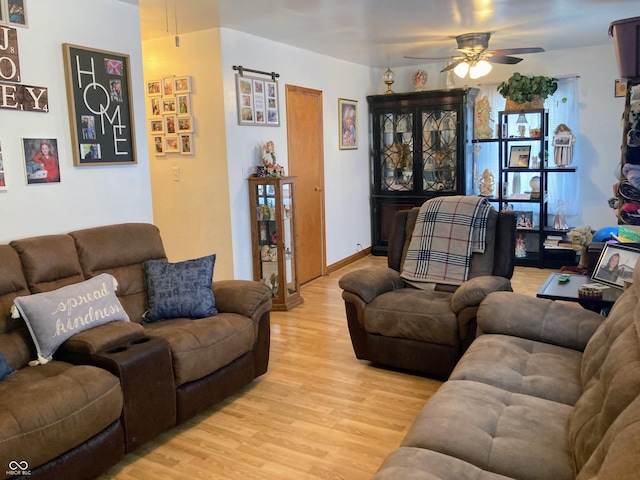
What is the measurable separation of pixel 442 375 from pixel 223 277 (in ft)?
7.29

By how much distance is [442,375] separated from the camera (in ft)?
10.4

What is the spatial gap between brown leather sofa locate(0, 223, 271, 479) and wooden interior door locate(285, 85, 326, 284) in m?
2.17

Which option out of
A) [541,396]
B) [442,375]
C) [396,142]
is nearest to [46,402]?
[541,396]

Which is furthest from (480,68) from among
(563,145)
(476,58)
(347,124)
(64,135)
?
(64,135)

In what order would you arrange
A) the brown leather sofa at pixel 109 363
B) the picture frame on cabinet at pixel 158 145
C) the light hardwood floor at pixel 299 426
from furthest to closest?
1. the picture frame on cabinet at pixel 158 145
2. the light hardwood floor at pixel 299 426
3. the brown leather sofa at pixel 109 363

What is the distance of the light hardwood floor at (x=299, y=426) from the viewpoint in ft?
7.80

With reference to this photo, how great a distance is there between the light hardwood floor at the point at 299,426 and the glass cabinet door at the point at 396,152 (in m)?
3.33

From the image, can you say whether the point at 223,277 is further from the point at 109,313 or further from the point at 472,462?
the point at 472,462

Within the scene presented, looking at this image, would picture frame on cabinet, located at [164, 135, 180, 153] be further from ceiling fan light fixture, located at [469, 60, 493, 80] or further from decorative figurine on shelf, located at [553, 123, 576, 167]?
decorative figurine on shelf, located at [553, 123, 576, 167]

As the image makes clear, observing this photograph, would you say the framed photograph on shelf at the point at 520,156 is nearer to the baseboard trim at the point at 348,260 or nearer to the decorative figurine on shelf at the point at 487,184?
the decorative figurine on shelf at the point at 487,184

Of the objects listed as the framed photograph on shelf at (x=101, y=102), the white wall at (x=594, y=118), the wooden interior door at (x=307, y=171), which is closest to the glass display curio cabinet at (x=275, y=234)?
the wooden interior door at (x=307, y=171)

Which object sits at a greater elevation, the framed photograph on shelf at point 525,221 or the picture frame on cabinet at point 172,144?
the picture frame on cabinet at point 172,144

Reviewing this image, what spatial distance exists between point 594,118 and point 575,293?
3.71 m

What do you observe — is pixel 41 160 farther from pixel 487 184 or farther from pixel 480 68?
pixel 487 184
